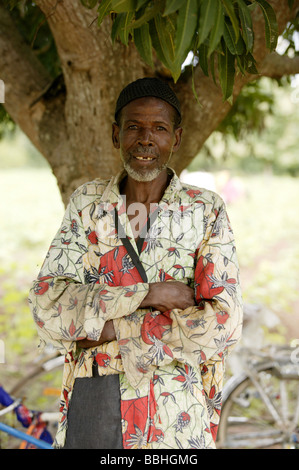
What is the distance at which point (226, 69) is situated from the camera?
4.98 feet

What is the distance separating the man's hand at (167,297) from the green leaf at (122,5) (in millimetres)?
949

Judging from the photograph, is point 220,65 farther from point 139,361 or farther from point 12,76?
point 12,76

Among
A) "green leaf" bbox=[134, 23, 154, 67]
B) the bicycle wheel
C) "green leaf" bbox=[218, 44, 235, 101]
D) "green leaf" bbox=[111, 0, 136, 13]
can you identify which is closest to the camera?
"green leaf" bbox=[111, 0, 136, 13]

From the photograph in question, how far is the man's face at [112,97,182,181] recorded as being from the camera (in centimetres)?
186

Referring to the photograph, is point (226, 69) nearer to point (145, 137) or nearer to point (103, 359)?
point (145, 137)

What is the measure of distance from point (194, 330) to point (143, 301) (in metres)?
0.22

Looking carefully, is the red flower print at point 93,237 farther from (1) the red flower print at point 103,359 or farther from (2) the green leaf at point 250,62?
(2) the green leaf at point 250,62

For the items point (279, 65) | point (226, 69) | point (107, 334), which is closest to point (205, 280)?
point (107, 334)

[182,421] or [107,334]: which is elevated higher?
[107,334]

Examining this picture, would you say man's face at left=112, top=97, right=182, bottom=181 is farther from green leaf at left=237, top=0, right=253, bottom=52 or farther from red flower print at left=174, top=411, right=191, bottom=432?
red flower print at left=174, top=411, right=191, bottom=432

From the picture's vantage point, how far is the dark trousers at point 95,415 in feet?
5.57

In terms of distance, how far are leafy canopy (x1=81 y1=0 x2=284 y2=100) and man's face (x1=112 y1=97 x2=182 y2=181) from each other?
0.36 m

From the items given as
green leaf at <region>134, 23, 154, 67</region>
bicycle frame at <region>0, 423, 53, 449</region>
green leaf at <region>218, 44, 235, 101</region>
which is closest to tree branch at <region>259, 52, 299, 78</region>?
green leaf at <region>218, 44, 235, 101</region>

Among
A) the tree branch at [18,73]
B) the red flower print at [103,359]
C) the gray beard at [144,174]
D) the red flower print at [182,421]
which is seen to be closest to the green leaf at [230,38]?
the gray beard at [144,174]
